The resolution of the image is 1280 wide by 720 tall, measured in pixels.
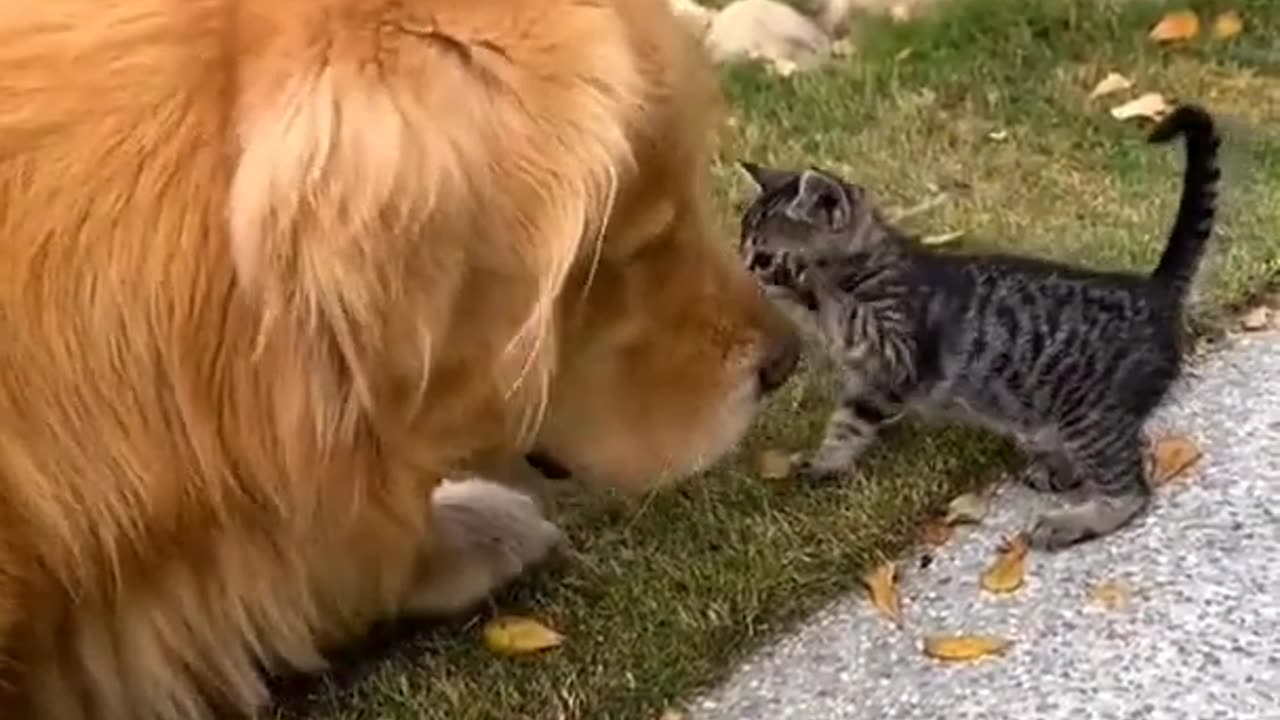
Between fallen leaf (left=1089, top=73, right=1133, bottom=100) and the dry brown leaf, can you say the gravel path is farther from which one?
fallen leaf (left=1089, top=73, right=1133, bottom=100)

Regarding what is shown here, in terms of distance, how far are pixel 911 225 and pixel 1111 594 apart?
1087mm

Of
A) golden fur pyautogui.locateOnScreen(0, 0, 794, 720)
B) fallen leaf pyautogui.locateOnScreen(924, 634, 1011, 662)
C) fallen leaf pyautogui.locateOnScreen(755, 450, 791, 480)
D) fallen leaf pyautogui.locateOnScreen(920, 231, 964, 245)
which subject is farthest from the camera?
fallen leaf pyautogui.locateOnScreen(920, 231, 964, 245)

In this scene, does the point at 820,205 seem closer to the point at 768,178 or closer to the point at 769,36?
the point at 768,178

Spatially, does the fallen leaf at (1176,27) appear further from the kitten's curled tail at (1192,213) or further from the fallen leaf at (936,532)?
the fallen leaf at (936,532)

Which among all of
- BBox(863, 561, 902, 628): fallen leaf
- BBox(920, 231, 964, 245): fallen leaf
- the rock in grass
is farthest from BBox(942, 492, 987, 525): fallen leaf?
the rock in grass

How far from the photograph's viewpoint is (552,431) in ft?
8.02

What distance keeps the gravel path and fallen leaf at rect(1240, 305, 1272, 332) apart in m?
0.34

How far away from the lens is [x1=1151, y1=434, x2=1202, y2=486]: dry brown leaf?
9.52 feet

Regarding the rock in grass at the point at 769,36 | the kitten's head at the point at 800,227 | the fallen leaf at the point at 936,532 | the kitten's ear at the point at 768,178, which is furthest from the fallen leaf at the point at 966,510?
the rock in grass at the point at 769,36

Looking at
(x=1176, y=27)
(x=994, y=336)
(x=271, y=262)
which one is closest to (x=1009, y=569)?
(x=994, y=336)

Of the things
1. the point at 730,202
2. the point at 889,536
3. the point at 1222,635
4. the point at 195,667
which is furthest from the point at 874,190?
the point at 195,667

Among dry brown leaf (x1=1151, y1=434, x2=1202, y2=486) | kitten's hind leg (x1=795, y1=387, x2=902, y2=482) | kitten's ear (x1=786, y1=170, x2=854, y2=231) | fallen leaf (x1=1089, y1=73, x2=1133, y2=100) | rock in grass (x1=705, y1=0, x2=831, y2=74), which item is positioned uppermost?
kitten's ear (x1=786, y1=170, x2=854, y2=231)

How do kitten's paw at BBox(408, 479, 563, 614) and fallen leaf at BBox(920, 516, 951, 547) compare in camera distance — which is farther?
fallen leaf at BBox(920, 516, 951, 547)

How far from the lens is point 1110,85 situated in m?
4.24
